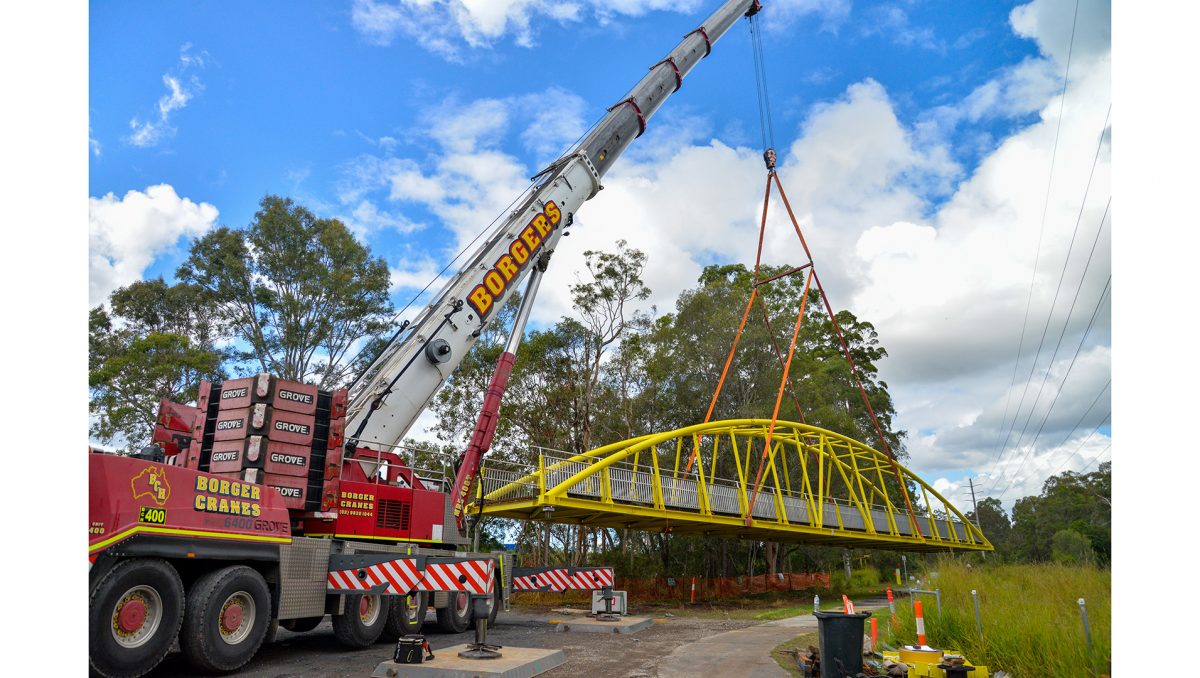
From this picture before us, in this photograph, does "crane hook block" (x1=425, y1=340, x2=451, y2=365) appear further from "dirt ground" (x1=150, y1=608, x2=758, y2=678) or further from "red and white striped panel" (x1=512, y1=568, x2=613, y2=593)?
"red and white striped panel" (x1=512, y1=568, x2=613, y2=593)

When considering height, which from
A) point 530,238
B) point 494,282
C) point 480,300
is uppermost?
point 530,238

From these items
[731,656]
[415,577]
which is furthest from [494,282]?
[731,656]

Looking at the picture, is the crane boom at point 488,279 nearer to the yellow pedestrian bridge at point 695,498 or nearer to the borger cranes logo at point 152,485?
the yellow pedestrian bridge at point 695,498

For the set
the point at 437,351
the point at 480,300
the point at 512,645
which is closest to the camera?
the point at 512,645

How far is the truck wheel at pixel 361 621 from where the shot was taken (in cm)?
1138

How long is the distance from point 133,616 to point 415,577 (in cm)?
391

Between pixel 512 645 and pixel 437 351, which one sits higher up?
pixel 437 351

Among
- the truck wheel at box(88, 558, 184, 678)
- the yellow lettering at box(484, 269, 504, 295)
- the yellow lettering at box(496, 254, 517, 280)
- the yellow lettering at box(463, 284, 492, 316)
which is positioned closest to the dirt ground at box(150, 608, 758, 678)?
the truck wheel at box(88, 558, 184, 678)

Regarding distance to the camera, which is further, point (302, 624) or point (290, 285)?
point (290, 285)

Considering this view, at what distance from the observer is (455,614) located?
570 inches

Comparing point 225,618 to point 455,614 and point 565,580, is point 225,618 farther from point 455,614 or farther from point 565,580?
point 565,580

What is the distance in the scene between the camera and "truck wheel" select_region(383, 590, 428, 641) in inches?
493

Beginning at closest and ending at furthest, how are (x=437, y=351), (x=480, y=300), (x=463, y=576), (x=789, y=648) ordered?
(x=463, y=576) < (x=789, y=648) < (x=437, y=351) < (x=480, y=300)

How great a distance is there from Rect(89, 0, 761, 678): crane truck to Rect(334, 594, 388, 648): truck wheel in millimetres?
25
